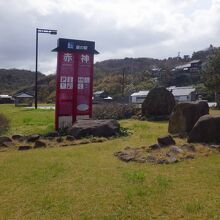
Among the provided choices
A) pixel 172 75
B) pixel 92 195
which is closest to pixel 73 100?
pixel 92 195

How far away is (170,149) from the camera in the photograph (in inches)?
433

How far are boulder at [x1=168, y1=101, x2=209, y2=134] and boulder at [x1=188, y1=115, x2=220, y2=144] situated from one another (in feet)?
8.76

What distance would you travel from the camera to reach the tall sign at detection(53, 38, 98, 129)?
18922 millimetres

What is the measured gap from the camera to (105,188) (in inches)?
303

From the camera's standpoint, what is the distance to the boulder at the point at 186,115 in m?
15.2

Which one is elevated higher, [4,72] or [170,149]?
[4,72]

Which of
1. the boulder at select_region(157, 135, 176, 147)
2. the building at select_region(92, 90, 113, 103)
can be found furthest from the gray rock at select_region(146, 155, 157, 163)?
the building at select_region(92, 90, 113, 103)

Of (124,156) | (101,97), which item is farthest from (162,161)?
(101,97)

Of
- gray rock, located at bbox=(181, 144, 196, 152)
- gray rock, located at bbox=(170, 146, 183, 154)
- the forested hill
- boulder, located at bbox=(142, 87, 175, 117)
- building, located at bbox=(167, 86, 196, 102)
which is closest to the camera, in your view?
gray rock, located at bbox=(170, 146, 183, 154)

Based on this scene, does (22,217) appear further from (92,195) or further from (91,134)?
(91,134)

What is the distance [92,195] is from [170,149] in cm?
417

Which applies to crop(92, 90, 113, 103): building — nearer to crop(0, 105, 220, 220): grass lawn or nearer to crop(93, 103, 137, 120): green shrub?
crop(93, 103, 137, 120): green shrub

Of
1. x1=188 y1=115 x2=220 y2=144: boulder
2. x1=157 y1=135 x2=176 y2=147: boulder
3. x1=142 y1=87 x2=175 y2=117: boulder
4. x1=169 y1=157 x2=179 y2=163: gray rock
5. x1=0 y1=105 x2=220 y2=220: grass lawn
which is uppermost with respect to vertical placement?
x1=142 y1=87 x2=175 y2=117: boulder

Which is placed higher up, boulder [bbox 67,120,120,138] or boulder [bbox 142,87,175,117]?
boulder [bbox 142,87,175,117]
